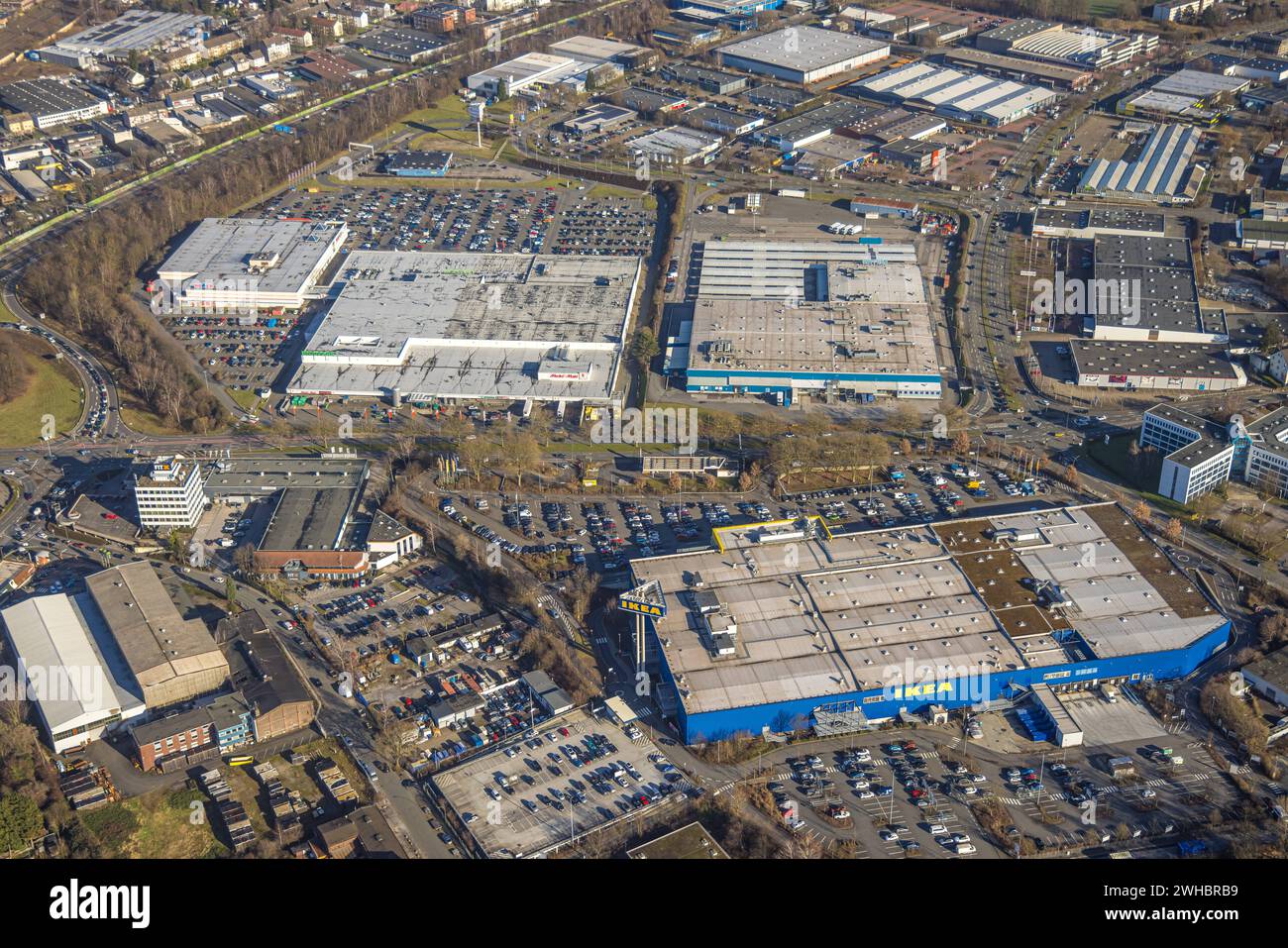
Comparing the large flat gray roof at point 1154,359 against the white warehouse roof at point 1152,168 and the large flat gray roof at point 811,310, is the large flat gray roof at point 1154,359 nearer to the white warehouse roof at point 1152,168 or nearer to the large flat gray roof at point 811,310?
the large flat gray roof at point 811,310

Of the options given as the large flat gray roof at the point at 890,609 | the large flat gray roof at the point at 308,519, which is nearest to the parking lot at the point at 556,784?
the large flat gray roof at the point at 890,609

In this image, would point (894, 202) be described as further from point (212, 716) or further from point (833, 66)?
point (212, 716)

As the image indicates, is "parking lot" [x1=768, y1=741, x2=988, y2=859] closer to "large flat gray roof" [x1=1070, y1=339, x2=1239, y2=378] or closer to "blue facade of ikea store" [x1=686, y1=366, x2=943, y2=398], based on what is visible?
"blue facade of ikea store" [x1=686, y1=366, x2=943, y2=398]

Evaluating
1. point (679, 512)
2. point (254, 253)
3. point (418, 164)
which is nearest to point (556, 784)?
point (679, 512)

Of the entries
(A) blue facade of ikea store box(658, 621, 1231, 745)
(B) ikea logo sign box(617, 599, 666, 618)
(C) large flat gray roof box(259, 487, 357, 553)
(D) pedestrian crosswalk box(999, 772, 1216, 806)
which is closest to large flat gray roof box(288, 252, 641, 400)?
(C) large flat gray roof box(259, 487, 357, 553)

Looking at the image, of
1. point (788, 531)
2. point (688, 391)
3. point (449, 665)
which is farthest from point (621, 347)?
point (449, 665)

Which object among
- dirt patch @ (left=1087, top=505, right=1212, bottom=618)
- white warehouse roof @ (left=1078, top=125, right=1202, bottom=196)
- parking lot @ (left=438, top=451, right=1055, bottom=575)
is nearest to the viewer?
dirt patch @ (left=1087, top=505, right=1212, bottom=618)
